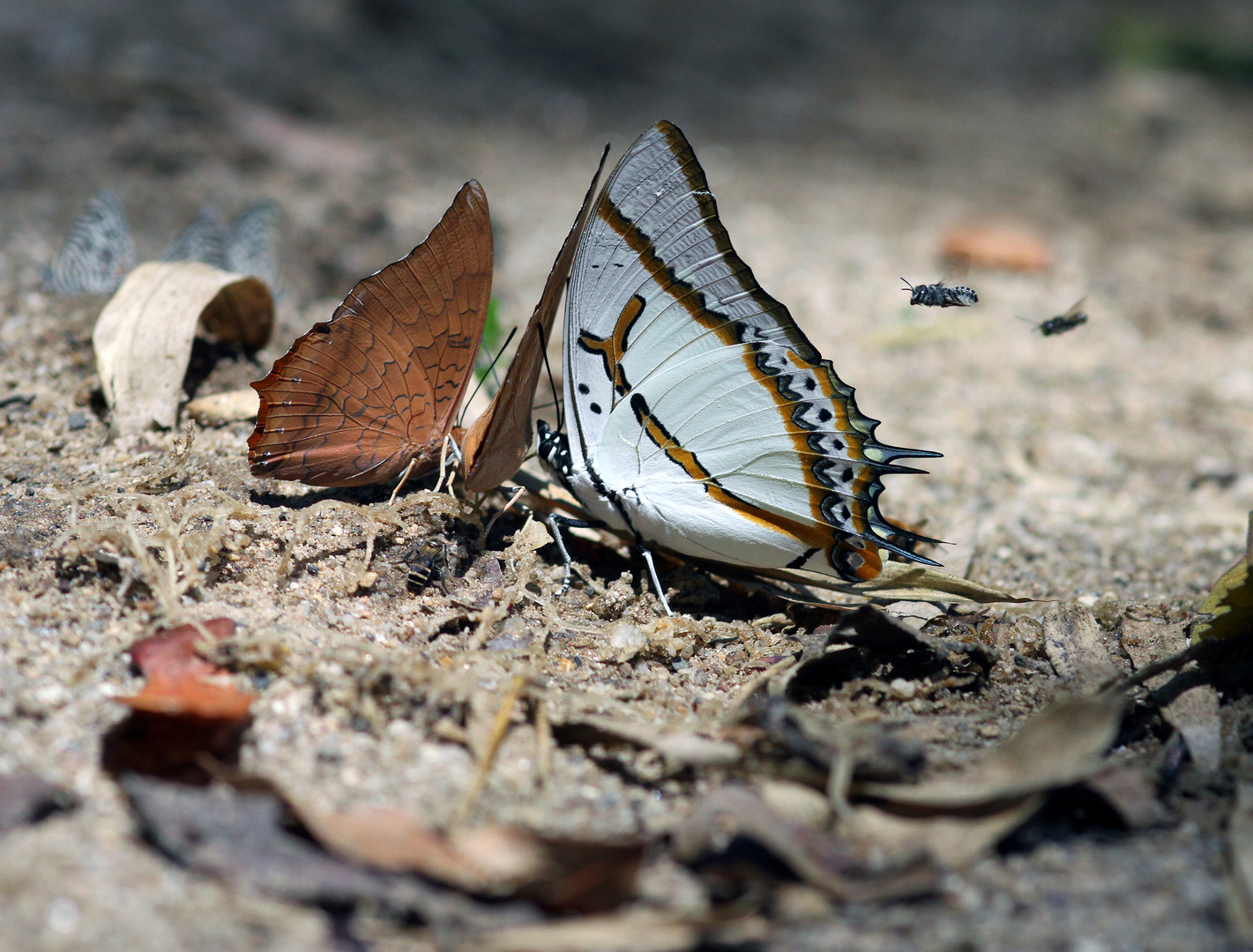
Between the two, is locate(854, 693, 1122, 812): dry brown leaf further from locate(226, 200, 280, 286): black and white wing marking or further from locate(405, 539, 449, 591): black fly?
locate(226, 200, 280, 286): black and white wing marking

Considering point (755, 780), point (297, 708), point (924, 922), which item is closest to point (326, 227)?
point (297, 708)

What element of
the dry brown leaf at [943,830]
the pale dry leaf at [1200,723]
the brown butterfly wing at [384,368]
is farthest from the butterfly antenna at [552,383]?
the pale dry leaf at [1200,723]

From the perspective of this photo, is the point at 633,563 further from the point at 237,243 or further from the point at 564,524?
the point at 237,243

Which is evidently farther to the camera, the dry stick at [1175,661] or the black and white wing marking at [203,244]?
the black and white wing marking at [203,244]

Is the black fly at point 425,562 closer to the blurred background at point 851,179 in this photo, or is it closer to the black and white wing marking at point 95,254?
the blurred background at point 851,179

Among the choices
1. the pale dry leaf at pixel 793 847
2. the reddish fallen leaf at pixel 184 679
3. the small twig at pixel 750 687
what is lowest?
the reddish fallen leaf at pixel 184 679

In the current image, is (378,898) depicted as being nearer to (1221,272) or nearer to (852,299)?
(852,299)
